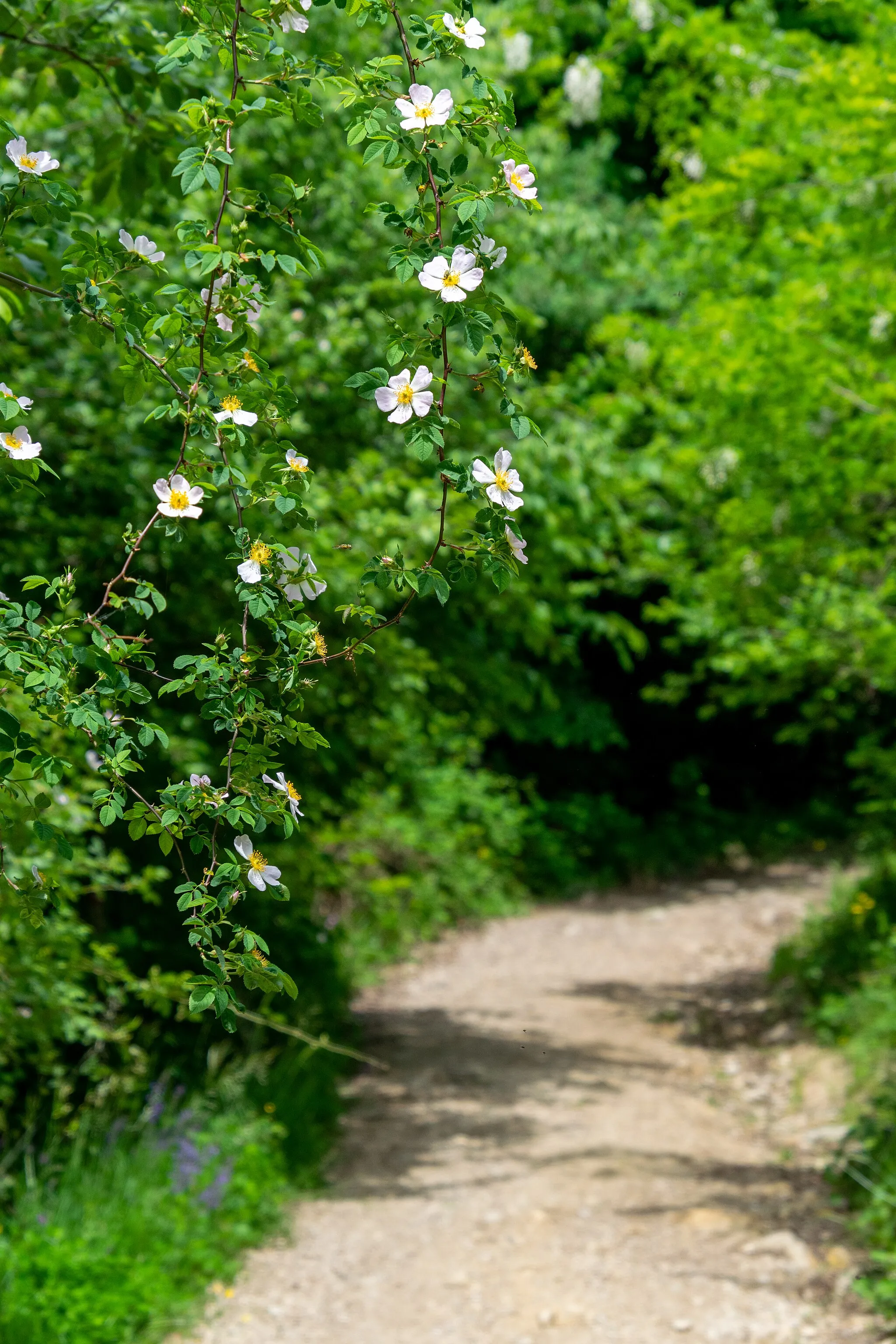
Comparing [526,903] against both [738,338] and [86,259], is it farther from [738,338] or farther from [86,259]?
[86,259]

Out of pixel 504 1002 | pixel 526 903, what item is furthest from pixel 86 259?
pixel 526 903

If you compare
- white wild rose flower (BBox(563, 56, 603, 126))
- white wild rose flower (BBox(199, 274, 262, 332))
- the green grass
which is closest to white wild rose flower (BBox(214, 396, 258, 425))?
white wild rose flower (BBox(199, 274, 262, 332))

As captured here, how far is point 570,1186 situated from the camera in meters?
5.12

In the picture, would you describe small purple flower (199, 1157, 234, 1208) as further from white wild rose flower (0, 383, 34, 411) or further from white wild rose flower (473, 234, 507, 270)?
white wild rose flower (473, 234, 507, 270)

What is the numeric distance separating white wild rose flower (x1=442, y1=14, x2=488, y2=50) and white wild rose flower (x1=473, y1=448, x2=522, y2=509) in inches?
18.3

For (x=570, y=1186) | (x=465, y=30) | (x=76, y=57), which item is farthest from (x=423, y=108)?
(x=570, y=1186)

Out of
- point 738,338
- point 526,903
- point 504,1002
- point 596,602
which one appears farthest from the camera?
point 596,602

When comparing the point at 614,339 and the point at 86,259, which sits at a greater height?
the point at 86,259

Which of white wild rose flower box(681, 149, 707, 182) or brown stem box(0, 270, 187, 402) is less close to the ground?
brown stem box(0, 270, 187, 402)

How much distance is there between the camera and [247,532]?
1.55 m

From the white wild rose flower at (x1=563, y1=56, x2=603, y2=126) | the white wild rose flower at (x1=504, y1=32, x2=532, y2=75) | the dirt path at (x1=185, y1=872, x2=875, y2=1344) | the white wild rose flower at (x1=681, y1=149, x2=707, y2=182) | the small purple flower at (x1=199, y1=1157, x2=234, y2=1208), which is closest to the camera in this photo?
the dirt path at (x1=185, y1=872, x2=875, y2=1344)

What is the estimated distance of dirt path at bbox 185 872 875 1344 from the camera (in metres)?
4.08

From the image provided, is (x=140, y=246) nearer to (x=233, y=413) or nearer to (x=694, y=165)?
(x=233, y=413)

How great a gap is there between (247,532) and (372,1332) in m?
3.33
